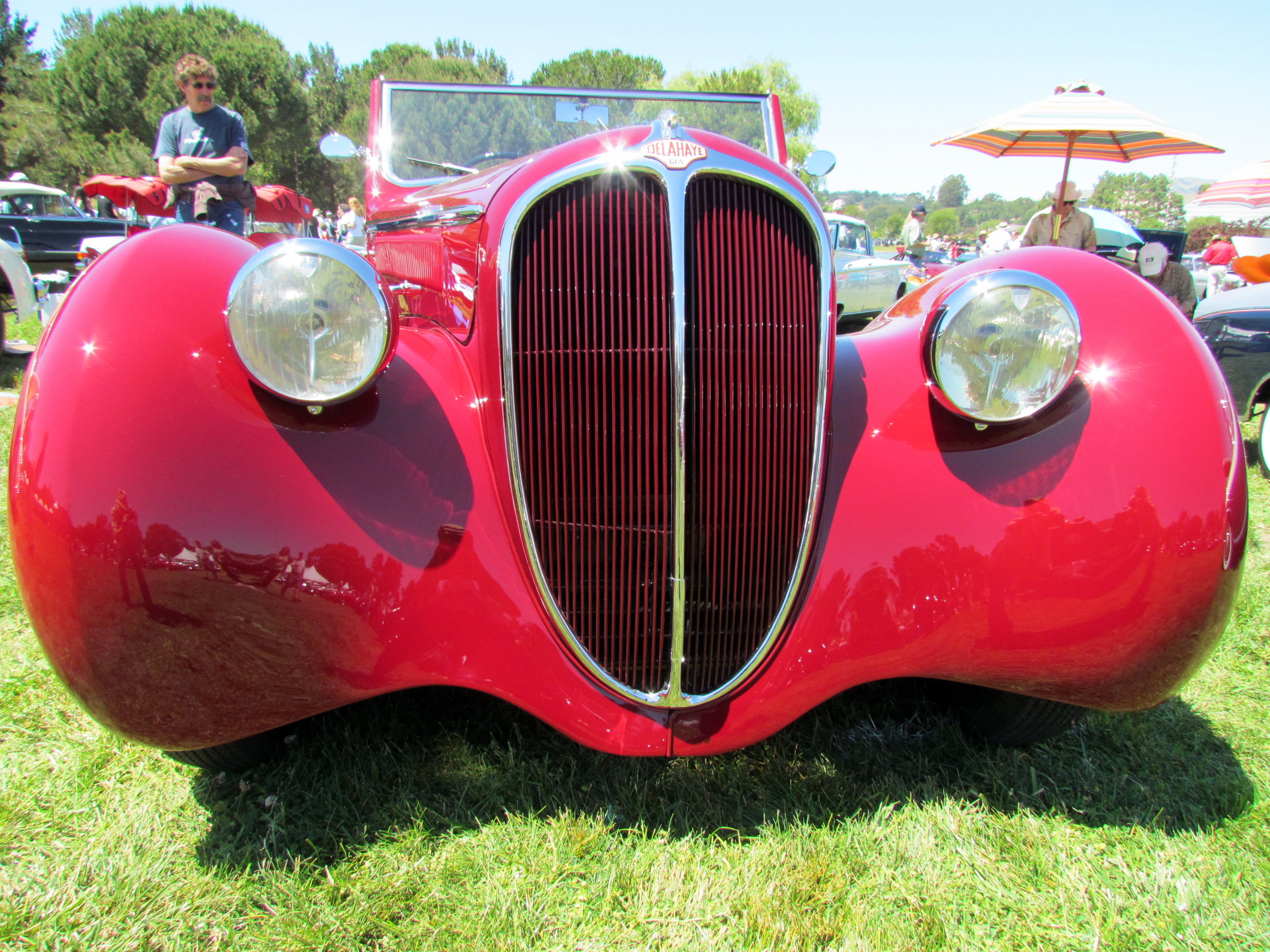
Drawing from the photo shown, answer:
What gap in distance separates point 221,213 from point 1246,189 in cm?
1579

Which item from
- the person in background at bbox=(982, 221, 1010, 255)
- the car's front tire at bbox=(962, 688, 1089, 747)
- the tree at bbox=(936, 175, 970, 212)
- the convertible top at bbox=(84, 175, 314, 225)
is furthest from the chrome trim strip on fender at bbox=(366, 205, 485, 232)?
the tree at bbox=(936, 175, 970, 212)

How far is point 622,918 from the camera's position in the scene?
1578 mm

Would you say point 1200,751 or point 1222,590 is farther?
point 1200,751

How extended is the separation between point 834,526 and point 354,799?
4.43 ft

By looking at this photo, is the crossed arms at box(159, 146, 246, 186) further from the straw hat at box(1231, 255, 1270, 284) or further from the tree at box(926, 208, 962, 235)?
the tree at box(926, 208, 962, 235)

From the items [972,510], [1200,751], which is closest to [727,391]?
[972,510]

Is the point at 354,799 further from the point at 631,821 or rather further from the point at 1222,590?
the point at 1222,590

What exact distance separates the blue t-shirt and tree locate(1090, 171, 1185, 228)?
144ft

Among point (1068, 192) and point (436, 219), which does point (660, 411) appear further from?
point (1068, 192)

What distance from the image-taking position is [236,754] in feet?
6.08

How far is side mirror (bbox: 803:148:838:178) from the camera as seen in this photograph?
365 centimetres

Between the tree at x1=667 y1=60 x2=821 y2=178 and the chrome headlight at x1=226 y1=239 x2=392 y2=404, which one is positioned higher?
the tree at x1=667 y1=60 x2=821 y2=178

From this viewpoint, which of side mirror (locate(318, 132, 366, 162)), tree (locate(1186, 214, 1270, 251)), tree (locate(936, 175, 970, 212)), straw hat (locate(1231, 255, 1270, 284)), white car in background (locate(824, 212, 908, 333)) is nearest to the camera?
side mirror (locate(318, 132, 366, 162))

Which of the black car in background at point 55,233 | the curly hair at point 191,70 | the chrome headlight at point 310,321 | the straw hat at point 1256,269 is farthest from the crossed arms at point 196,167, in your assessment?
the straw hat at point 1256,269
